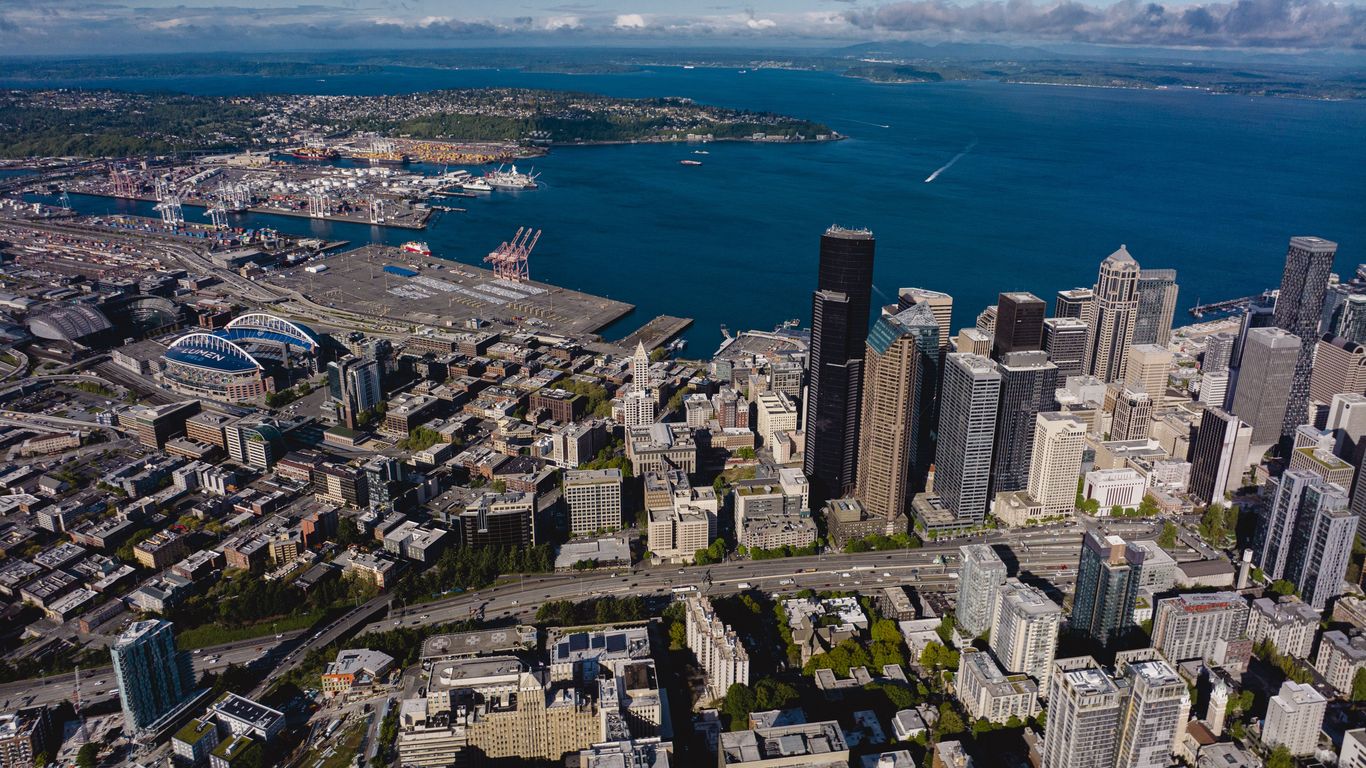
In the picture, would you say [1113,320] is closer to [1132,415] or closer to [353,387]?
[1132,415]

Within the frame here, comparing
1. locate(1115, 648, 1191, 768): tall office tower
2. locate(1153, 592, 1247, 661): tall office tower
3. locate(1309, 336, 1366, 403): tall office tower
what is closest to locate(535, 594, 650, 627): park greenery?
locate(1115, 648, 1191, 768): tall office tower

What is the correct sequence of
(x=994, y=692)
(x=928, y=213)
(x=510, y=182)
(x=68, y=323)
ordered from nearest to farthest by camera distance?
(x=994, y=692)
(x=68, y=323)
(x=928, y=213)
(x=510, y=182)

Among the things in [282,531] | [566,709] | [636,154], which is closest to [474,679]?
[566,709]

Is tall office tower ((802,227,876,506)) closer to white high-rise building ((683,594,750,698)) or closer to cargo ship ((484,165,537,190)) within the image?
white high-rise building ((683,594,750,698))

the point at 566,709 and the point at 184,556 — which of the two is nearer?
the point at 566,709

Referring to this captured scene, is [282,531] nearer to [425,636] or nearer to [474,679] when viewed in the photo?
[425,636]

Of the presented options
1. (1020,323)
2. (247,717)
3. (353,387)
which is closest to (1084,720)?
(1020,323)
